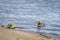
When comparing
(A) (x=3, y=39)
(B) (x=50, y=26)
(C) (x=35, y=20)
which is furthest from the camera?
(C) (x=35, y=20)

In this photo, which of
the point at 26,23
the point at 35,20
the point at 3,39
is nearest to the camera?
the point at 3,39

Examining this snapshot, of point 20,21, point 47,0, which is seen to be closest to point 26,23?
point 20,21

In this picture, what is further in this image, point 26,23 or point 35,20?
point 35,20

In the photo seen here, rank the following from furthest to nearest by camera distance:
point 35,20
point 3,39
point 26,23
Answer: point 35,20
point 26,23
point 3,39

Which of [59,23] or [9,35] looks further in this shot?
[59,23]

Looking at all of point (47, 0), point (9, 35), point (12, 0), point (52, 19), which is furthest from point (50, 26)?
point (12, 0)

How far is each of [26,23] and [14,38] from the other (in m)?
13.1

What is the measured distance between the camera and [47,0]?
50.0 m

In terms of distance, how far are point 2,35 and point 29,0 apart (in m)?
39.3

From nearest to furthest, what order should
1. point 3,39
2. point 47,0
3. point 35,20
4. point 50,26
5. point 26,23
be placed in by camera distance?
point 3,39
point 50,26
point 26,23
point 35,20
point 47,0

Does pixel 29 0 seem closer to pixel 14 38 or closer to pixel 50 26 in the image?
pixel 50 26

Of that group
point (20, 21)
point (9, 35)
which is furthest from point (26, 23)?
point (9, 35)

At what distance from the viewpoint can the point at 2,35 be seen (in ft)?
41.3

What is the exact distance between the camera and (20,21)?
2652 centimetres
